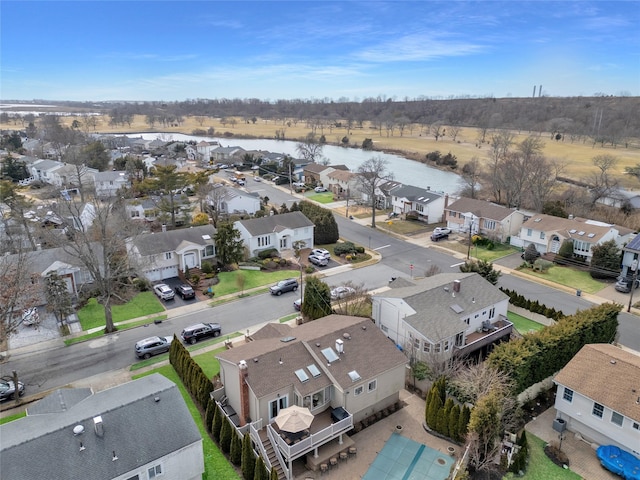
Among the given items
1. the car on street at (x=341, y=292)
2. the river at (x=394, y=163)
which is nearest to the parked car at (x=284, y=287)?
the car on street at (x=341, y=292)

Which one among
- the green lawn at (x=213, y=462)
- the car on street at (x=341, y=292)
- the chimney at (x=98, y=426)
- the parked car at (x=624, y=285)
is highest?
the chimney at (x=98, y=426)

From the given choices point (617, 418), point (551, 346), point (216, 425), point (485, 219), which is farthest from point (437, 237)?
point (216, 425)

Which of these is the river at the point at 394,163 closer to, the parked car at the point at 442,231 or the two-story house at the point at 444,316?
the parked car at the point at 442,231

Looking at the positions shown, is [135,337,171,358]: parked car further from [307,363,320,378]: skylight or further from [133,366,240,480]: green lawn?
[307,363,320,378]: skylight

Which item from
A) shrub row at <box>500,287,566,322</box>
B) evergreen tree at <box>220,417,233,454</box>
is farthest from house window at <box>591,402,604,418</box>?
evergreen tree at <box>220,417,233,454</box>

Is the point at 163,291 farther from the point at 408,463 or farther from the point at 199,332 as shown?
the point at 408,463

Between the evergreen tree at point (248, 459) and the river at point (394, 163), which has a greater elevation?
the river at point (394, 163)
